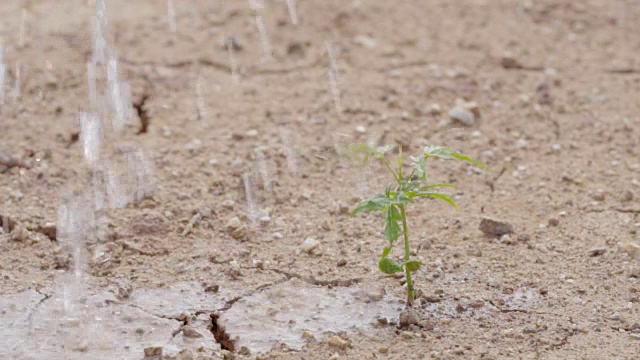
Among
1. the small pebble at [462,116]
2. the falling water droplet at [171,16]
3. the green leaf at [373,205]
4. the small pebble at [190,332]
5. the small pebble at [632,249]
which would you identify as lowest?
the small pebble at [190,332]

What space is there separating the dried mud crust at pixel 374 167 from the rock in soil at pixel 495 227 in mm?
46

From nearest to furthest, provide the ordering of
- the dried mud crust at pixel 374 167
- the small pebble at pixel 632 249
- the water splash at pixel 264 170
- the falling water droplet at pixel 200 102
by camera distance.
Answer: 1. the dried mud crust at pixel 374 167
2. the small pebble at pixel 632 249
3. the water splash at pixel 264 170
4. the falling water droplet at pixel 200 102

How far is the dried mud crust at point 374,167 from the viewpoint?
2.85 metres

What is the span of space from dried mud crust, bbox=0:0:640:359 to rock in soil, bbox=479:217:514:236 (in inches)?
1.8

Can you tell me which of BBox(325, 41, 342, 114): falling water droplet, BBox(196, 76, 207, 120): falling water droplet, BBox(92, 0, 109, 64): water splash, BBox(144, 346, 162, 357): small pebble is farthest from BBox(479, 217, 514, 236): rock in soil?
BBox(92, 0, 109, 64): water splash

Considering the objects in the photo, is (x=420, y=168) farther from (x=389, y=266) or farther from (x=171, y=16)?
(x=171, y=16)

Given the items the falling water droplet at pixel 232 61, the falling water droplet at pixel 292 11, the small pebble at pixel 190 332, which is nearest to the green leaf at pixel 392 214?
the small pebble at pixel 190 332

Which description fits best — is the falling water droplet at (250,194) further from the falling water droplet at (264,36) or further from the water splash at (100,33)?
the water splash at (100,33)

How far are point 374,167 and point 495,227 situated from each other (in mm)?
673

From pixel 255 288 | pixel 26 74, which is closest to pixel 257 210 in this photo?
pixel 255 288

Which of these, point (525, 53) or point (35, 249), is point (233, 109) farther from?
point (525, 53)

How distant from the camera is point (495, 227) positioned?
3176 mm

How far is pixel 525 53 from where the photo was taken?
4633mm

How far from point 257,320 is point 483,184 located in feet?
4.06
